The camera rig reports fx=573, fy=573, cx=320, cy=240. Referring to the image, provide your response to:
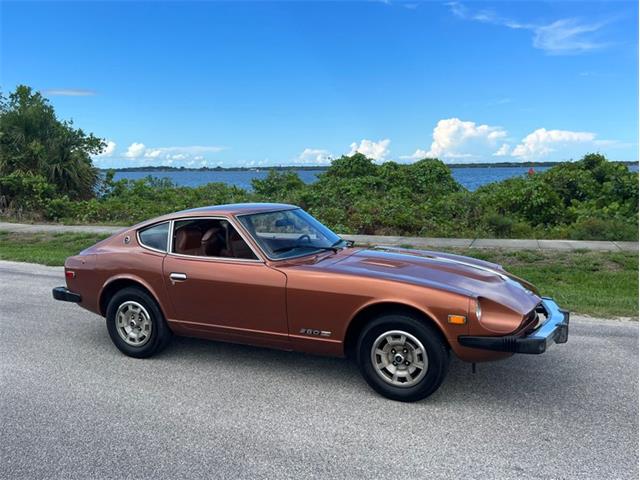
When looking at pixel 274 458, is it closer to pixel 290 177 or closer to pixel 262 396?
pixel 262 396

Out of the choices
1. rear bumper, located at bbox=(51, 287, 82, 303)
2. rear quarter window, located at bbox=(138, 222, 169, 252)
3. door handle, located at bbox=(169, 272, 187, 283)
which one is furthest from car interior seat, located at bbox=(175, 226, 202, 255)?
rear bumper, located at bbox=(51, 287, 82, 303)

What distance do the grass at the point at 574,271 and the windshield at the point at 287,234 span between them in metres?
3.63

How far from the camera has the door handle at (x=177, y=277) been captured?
4977mm

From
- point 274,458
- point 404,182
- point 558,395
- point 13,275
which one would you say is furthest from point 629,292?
point 404,182

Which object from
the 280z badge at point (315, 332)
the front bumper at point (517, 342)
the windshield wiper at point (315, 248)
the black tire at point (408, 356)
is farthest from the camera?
the windshield wiper at point (315, 248)

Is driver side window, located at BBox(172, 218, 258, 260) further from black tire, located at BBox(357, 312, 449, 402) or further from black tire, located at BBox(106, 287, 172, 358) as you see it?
black tire, located at BBox(357, 312, 449, 402)

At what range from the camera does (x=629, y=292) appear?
27.0ft

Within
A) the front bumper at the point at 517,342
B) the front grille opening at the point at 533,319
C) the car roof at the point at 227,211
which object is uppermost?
the car roof at the point at 227,211

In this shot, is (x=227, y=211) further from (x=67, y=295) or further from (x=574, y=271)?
(x=574, y=271)

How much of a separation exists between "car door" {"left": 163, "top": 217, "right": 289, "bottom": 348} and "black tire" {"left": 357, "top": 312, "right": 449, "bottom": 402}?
695 mm

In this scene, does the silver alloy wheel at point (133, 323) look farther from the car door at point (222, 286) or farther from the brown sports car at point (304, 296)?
the car door at point (222, 286)

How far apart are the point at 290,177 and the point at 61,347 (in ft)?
75.4

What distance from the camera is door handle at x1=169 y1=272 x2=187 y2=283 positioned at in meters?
4.98

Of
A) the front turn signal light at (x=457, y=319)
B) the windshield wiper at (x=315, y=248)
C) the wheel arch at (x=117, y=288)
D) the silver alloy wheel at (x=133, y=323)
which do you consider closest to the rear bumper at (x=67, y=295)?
the wheel arch at (x=117, y=288)
